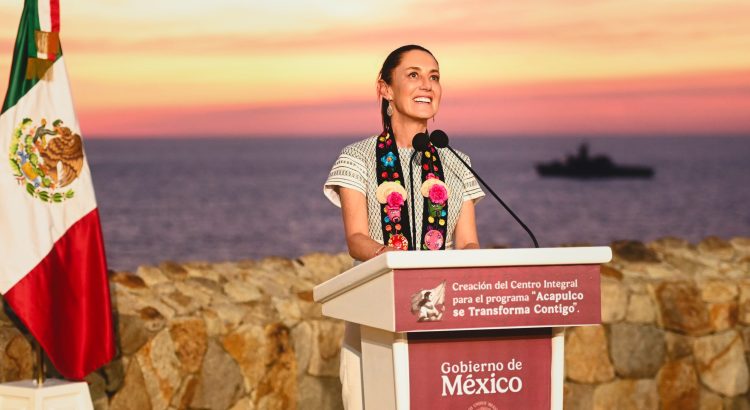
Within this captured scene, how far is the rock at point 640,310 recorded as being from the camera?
6.11 m

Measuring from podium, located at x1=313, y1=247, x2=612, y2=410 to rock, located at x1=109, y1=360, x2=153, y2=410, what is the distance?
7.03 ft

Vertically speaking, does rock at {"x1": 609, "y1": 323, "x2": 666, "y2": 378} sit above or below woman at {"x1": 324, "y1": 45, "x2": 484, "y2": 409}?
below

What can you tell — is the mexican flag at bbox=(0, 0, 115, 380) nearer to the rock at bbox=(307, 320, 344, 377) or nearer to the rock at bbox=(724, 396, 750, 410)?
the rock at bbox=(307, 320, 344, 377)

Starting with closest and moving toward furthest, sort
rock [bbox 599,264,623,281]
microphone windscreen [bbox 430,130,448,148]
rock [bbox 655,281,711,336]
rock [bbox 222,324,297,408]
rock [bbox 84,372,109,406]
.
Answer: microphone windscreen [bbox 430,130,448,148] < rock [bbox 84,372,109,406] < rock [bbox 222,324,297,408] < rock [bbox 655,281,711,336] < rock [bbox 599,264,623,281]

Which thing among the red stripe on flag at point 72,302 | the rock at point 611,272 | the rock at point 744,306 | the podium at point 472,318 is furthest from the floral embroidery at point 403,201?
the rock at point 744,306

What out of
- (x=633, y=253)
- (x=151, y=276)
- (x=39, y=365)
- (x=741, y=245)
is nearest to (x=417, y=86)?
(x=39, y=365)

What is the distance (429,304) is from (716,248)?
4179 millimetres

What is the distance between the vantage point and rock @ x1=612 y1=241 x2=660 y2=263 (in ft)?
21.6

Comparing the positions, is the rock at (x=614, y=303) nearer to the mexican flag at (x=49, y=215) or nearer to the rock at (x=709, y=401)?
the rock at (x=709, y=401)

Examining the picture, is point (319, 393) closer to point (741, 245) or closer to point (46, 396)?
point (46, 396)

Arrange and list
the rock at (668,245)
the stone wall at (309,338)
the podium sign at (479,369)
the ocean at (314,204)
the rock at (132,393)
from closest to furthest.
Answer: the podium sign at (479,369) < the rock at (132,393) < the stone wall at (309,338) < the rock at (668,245) < the ocean at (314,204)

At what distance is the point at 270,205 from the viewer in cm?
4812

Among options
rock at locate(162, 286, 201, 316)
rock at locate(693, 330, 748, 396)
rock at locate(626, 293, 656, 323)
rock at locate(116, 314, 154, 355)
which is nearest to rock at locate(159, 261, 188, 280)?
rock at locate(162, 286, 201, 316)

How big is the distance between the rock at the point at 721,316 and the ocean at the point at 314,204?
853 inches
